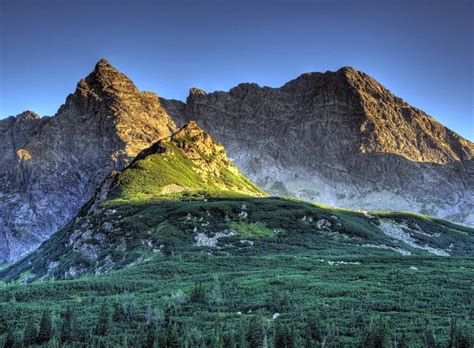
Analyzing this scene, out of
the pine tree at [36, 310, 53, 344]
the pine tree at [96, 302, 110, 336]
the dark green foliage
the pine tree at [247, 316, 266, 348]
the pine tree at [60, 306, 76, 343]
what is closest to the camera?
the pine tree at [247, 316, 266, 348]

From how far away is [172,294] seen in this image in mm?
131625

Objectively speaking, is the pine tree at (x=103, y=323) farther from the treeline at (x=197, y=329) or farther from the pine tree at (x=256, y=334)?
the pine tree at (x=256, y=334)

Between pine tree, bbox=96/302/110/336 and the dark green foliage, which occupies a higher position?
the dark green foliage

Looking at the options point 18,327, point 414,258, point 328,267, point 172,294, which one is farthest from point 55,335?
point 414,258

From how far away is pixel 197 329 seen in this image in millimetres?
107438

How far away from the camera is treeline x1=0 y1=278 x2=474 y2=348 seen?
92.5 m

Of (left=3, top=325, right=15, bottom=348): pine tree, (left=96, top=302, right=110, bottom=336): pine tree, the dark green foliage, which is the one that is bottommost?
(left=3, top=325, right=15, bottom=348): pine tree

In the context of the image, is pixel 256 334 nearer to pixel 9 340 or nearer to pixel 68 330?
pixel 68 330

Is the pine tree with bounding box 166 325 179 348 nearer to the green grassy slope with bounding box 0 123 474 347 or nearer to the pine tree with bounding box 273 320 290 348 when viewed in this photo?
the green grassy slope with bounding box 0 123 474 347

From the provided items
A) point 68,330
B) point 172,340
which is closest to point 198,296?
point 172,340

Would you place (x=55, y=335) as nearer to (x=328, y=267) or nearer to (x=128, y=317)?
(x=128, y=317)

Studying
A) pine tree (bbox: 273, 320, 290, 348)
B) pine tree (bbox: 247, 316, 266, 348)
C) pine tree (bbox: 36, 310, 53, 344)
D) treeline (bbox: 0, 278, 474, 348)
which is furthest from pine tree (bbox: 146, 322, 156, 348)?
pine tree (bbox: 273, 320, 290, 348)

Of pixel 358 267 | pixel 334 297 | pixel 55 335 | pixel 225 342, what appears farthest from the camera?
pixel 358 267

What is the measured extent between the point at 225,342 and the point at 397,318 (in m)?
38.7
